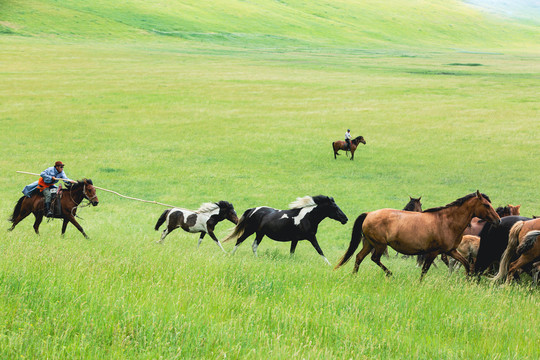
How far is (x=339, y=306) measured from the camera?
7773mm

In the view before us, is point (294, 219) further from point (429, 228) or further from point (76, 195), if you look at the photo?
point (76, 195)

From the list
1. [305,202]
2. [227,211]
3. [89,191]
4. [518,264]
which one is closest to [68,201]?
[89,191]

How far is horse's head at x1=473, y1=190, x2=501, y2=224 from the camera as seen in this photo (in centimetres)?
1123

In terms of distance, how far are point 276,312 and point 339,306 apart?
124cm

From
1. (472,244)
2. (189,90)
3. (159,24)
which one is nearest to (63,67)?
(189,90)

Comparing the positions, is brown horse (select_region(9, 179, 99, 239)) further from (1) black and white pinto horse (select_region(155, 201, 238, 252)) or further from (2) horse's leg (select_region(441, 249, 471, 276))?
(2) horse's leg (select_region(441, 249, 471, 276))

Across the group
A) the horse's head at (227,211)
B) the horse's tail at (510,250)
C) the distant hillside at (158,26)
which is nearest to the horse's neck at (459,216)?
the horse's tail at (510,250)

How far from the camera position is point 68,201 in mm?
16406

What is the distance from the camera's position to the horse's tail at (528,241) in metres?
10.7

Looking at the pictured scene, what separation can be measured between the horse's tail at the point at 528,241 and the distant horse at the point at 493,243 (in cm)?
161

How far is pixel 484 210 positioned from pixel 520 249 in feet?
3.60

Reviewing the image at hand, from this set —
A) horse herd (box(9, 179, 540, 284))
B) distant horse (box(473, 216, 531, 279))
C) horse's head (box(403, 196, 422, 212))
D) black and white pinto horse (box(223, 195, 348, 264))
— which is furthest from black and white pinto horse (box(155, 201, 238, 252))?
distant horse (box(473, 216, 531, 279))

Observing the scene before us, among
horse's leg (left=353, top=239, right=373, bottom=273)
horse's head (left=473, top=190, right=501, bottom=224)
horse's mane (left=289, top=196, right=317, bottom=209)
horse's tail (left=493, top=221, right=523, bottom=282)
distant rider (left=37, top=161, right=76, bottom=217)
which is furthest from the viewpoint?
distant rider (left=37, top=161, right=76, bottom=217)

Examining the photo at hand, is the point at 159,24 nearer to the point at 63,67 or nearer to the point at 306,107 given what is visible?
the point at 63,67
